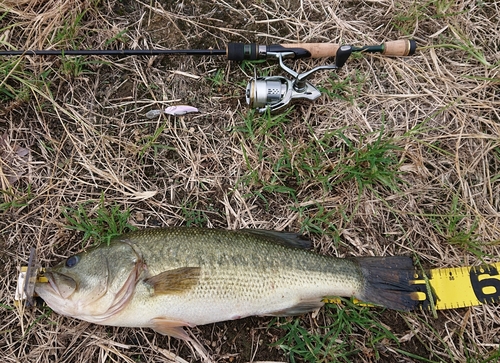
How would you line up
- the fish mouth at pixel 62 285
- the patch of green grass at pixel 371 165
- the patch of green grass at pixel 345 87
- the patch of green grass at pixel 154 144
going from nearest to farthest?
the fish mouth at pixel 62 285, the patch of green grass at pixel 371 165, the patch of green grass at pixel 154 144, the patch of green grass at pixel 345 87

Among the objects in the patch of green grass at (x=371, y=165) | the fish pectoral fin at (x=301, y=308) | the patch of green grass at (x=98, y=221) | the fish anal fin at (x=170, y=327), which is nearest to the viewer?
the fish anal fin at (x=170, y=327)

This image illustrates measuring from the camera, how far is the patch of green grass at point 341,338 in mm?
3186

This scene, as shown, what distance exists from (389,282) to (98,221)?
249cm

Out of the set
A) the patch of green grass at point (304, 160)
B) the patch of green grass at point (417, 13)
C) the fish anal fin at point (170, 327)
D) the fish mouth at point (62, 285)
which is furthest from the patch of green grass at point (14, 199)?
the patch of green grass at point (417, 13)

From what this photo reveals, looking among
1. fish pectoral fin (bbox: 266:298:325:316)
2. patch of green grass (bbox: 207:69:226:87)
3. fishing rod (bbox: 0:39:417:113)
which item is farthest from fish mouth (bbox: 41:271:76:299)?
patch of green grass (bbox: 207:69:226:87)

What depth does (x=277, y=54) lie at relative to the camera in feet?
11.7

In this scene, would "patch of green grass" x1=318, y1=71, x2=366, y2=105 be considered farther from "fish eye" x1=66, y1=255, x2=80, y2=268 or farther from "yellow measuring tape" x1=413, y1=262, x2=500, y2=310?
"fish eye" x1=66, y1=255, x2=80, y2=268

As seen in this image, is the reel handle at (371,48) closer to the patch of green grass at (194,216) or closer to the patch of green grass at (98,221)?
the patch of green grass at (194,216)

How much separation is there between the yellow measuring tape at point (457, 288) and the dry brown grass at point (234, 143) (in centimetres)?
11

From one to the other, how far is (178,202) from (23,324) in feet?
5.18

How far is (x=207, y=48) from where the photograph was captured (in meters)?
3.78

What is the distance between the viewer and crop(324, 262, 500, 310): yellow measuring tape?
3.27m

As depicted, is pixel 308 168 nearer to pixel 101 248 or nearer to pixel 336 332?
pixel 336 332

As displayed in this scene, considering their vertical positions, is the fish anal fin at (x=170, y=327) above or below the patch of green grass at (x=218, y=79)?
below
